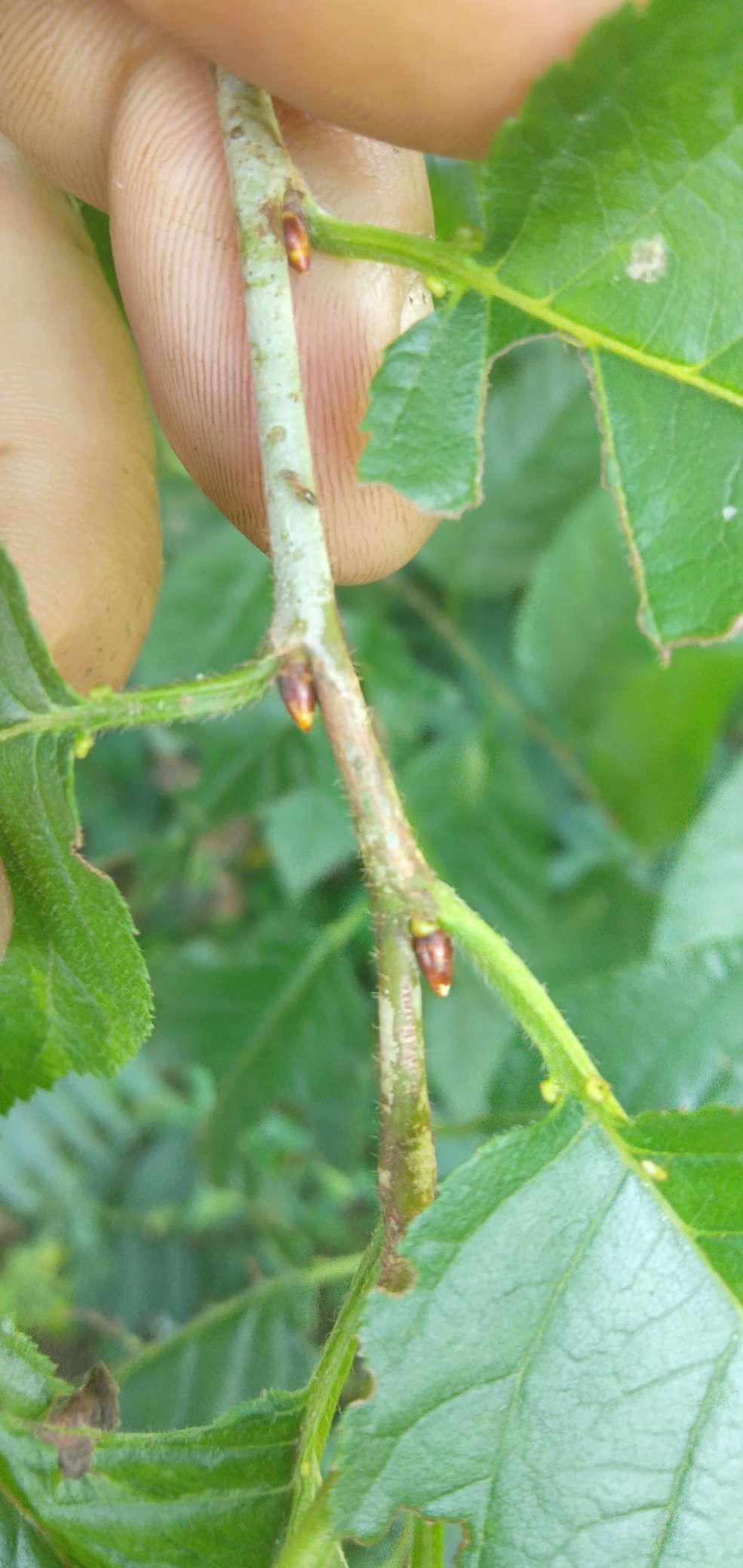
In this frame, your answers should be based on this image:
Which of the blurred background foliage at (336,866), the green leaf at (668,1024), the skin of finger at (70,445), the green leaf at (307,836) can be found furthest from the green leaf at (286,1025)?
the skin of finger at (70,445)

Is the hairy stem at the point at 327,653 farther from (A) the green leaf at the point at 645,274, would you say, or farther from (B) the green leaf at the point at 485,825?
(B) the green leaf at the point at 485,825

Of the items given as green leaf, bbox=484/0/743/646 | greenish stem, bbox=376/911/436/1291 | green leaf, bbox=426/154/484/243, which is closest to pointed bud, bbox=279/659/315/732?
greenish stem, bbox=376/911/436/1291

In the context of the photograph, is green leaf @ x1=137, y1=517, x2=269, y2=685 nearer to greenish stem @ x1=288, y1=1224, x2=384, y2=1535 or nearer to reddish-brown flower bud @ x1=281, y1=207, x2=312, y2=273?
reddish-brown flower bud @ x1=281, y1=207, x2=312, y2=273

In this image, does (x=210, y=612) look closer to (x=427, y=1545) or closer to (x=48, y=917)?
Result: (x=48, y=917)

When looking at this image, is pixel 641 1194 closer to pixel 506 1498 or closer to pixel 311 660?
pixel 506 1498

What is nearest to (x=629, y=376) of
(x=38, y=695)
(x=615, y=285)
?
(x=615, y=285)

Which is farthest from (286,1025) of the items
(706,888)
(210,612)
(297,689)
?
(297,689)
